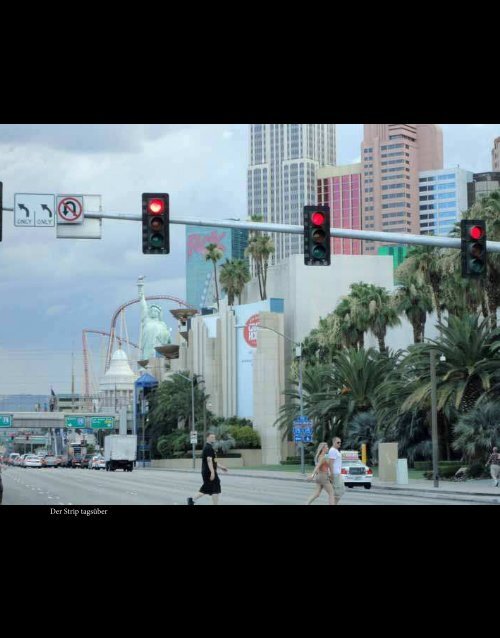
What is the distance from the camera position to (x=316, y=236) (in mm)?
23609

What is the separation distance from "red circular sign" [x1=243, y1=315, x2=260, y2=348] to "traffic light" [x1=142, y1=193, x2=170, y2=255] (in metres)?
75.9

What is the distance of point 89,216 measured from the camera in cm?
2384

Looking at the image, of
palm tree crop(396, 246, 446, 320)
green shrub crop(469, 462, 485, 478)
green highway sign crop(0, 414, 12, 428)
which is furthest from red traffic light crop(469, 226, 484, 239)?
green highway sign crop(0, 414, 12, 428)

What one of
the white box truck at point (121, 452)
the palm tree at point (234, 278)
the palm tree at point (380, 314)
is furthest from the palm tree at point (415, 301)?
the palm tree at point (234, 278)

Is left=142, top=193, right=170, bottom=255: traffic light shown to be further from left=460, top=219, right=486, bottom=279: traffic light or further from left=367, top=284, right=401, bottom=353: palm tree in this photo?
left=367, top=284, right=401, bottom=353: palm tree

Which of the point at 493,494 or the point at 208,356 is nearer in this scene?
the point at 493,494

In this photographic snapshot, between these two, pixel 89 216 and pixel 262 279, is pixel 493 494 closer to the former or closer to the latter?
pixel 89 216

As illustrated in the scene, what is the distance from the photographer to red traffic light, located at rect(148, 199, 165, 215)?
76.2ft

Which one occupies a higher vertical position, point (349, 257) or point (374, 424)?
point (349, 257)

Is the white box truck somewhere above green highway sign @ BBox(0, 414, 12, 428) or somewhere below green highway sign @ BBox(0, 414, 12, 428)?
below

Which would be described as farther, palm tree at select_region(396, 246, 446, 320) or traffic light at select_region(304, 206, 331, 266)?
palm tree at select_region(396, 246, 446, 320)
